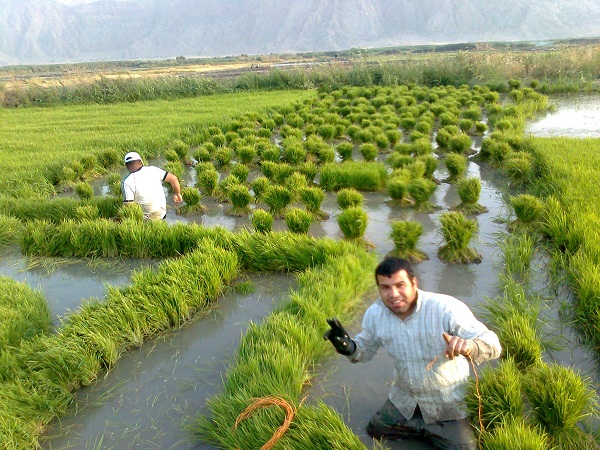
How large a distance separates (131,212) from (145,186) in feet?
1.17

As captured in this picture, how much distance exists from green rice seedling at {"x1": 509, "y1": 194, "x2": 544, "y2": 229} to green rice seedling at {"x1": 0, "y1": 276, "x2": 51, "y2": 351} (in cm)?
442

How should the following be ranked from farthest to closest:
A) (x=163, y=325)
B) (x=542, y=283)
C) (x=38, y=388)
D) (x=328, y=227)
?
1. (x=328, y=227)
2. (x=542, y=283)
3. (x=163, y=325)
4. (x=38, y=388)

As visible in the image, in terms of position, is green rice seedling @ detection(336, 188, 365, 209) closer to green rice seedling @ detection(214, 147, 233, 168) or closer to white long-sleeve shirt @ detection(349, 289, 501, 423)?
white long-sleeve shirt @ detection(349, 289, 501, 423)

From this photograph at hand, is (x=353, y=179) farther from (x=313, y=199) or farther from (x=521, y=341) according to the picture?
(x=521, y=341)

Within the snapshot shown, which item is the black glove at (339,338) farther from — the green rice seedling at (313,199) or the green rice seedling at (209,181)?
the green rice seedling at (209,181)

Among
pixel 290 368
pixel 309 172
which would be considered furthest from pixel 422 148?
pixel 290 368

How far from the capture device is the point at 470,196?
5.46 meters

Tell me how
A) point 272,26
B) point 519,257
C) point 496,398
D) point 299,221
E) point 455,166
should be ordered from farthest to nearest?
1. point 272,26
2. point 455,166
3. point 299,221
4. point 519,257
5. point 496,398

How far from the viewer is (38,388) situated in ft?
9.31

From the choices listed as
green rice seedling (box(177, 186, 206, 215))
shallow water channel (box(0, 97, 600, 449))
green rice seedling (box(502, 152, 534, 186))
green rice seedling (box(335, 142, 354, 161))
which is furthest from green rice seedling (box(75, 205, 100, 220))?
green rice seedling (box(502, 152, 534, 186))

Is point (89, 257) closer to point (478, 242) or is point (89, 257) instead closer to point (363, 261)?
point (363, 261)

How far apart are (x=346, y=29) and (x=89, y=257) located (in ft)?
311

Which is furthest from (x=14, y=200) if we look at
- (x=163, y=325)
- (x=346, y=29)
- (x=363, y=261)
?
(x=346, y=29)

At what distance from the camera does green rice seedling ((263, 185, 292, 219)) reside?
5.72m
